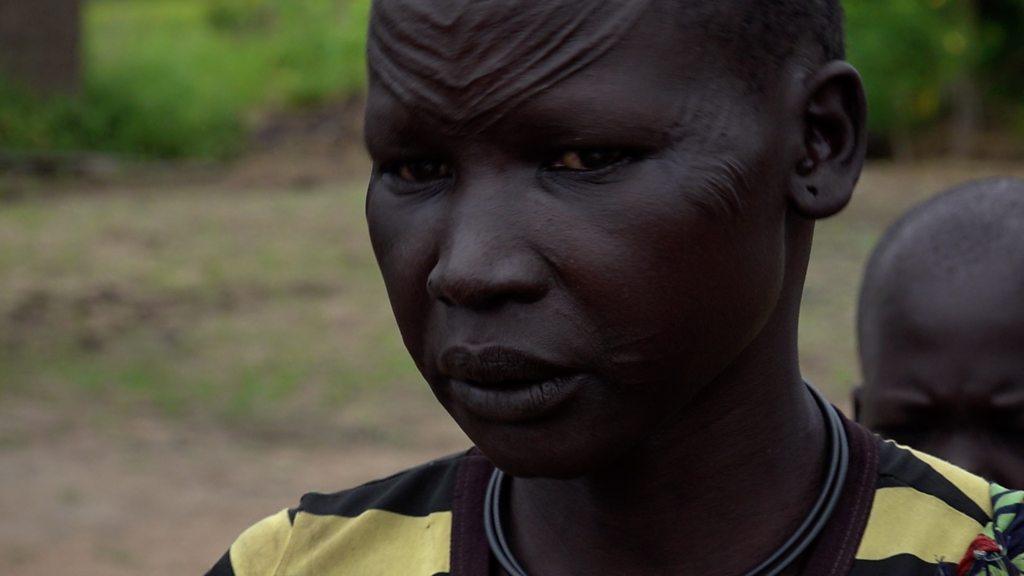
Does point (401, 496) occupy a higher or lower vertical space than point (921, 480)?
lower

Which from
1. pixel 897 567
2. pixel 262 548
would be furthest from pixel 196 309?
pixel 897 567

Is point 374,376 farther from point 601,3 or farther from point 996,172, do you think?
point 996,172

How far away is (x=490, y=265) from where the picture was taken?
1.41 m

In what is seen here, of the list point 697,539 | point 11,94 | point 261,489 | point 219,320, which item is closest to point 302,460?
point 261,489

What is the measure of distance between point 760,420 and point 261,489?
4916mm

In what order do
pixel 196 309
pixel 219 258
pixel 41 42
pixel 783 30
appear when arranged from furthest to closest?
pixel 41 42
pixel 219 258
pixel 196 309
pixel 783 30

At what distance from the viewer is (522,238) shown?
4.67ft

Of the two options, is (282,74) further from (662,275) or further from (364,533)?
(662,275)

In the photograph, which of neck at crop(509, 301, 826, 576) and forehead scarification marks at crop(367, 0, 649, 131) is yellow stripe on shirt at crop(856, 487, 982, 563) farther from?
forehead scarification marks at crop(367, 0, 649, 131)

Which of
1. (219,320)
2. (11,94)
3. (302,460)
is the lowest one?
(11,94)

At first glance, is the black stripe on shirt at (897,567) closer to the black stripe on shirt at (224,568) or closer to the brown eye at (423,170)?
the brown eye at (423,170)

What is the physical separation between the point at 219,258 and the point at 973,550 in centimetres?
942

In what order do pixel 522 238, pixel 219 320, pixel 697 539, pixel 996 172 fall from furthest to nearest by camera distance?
pixel 996 172, pixel 219 320, pixel 697 539, pixel 522 238

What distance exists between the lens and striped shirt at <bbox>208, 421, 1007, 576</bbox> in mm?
1610
